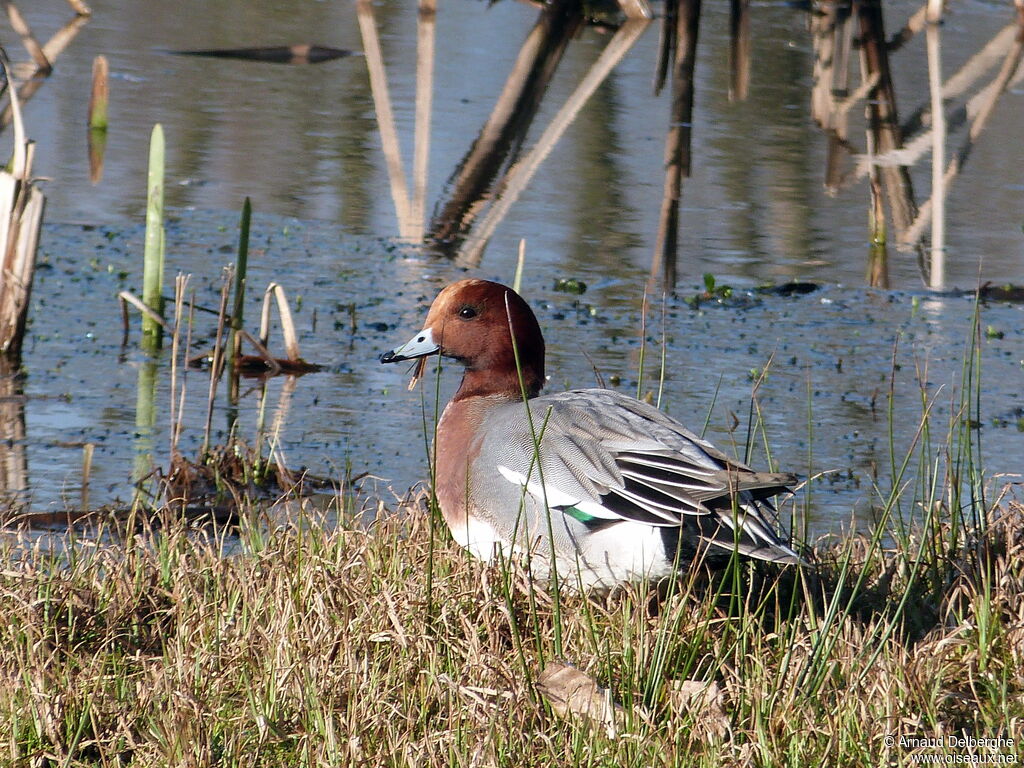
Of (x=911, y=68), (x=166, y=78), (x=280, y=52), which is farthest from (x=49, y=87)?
(x=911, y=68)

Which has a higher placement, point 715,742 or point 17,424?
point 715,742

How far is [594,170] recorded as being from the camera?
375 inches

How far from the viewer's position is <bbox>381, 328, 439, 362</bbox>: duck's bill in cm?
395

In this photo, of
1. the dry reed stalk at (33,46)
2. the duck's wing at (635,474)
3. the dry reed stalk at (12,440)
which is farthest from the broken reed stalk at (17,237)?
the dry reed stalk at (33,46)

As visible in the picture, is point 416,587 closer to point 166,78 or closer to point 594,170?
point 594,170

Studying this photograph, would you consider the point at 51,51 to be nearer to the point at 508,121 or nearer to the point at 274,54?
the point at 274,54

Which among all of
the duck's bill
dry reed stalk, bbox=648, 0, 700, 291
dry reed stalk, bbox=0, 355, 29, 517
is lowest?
dry reed stalk, bbox=0, 355, 29, 517

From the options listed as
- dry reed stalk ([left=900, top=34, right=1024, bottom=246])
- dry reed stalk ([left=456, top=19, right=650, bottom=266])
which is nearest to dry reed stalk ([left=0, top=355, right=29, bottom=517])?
dry reed stalk ([left=456, top=19, right=650, bottom=266])

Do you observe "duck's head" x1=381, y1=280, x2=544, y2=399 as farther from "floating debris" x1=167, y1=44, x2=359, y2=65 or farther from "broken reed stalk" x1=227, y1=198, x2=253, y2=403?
A: "floating debris" x1=167, y1=44, x2=359, y2=65

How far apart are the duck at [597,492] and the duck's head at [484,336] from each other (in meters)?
0.15

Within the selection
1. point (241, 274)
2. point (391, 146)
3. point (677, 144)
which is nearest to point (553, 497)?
point (241, 274)

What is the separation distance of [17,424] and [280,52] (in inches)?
318

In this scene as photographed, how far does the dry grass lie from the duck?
0.09 meters

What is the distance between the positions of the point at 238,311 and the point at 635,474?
283cm
